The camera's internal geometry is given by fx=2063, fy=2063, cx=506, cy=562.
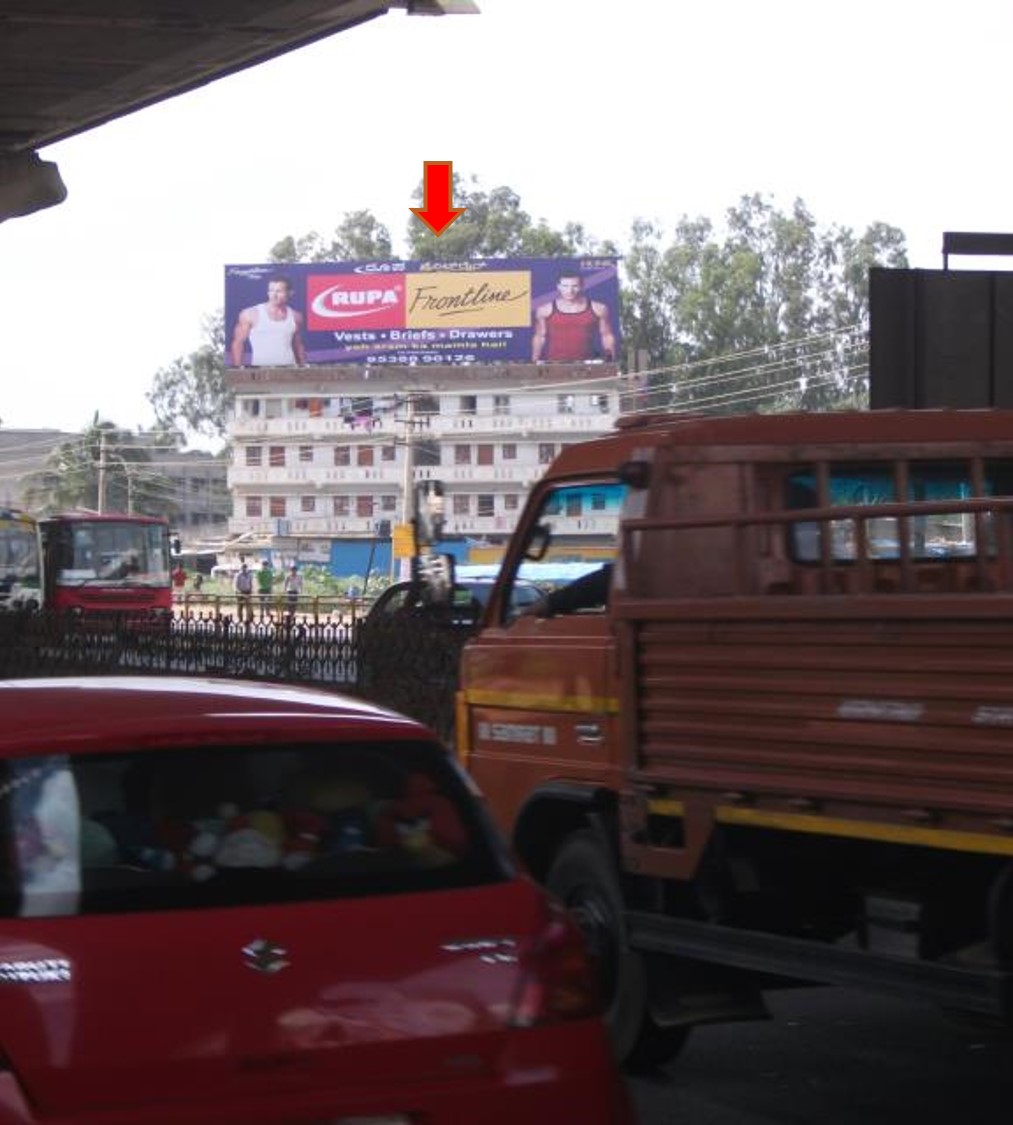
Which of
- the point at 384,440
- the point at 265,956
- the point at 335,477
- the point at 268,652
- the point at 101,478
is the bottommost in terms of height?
the point at 268,652

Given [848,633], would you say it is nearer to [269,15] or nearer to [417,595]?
[417,595]

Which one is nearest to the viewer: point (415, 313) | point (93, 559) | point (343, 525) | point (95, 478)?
point (93, 559)

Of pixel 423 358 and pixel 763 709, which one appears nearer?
pixel 763 709

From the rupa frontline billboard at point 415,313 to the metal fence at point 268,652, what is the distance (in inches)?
2249

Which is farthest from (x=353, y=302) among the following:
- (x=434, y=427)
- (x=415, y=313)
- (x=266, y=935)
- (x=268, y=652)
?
(x=266, y=935)

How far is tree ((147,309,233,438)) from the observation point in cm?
11088

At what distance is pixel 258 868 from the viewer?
4617mm

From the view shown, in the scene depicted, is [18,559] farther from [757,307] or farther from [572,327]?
[757,307]

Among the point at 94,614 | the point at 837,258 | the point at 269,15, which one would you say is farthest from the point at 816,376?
the point at 269,15

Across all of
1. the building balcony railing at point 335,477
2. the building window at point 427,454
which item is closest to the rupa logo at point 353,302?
the building window at point 427,454

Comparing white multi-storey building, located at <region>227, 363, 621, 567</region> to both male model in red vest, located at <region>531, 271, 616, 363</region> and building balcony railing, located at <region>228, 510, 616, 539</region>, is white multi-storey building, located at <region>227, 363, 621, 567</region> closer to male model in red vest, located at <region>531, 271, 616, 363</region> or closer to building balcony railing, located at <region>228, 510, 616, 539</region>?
building balcony railing, located at <region>228, 510, 616, 539</region>

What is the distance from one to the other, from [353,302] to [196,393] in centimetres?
2847

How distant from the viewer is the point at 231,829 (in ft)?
15.3

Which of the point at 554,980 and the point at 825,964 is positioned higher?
the point at 554,980
